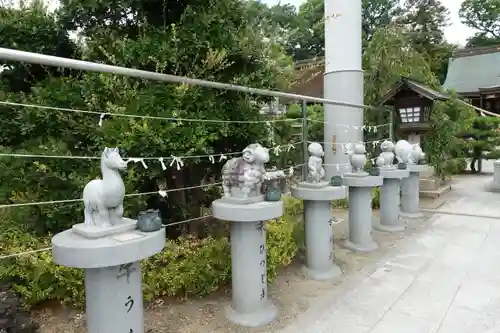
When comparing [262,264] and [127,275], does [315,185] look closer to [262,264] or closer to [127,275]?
[262,264]

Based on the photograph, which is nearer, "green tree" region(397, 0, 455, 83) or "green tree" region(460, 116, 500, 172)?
"green tree" region(460, 116, 500, 172)

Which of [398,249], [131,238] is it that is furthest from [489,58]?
[131,238]

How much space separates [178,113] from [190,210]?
1.01 meters

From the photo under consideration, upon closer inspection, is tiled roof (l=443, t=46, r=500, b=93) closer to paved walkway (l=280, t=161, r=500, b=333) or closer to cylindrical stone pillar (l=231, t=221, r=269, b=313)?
paved walkway (l=280, t=161, r=500, b=333)

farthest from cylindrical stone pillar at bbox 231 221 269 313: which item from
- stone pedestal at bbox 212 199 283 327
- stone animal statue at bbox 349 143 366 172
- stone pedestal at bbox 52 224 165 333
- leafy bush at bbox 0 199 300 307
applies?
stone animal statue at bbox 349 143 366 172

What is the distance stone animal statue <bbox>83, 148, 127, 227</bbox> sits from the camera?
71.6 inches

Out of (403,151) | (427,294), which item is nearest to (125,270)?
(427,294)

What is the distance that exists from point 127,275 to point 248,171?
3.41 ft

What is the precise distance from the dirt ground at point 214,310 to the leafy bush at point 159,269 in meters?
0.10

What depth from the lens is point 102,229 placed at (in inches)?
70.6

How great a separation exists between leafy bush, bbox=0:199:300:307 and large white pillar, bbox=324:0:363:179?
3120mm

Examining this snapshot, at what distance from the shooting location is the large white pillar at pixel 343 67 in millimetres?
5758

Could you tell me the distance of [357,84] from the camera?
5875 millimetres

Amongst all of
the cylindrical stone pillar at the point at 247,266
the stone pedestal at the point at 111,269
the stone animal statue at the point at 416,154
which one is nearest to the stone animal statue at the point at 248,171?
the cylindrical stone pillar at the point at 247,266
